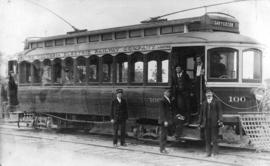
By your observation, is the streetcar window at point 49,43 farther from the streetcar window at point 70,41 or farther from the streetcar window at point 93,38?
the streetcar window at point 93,38

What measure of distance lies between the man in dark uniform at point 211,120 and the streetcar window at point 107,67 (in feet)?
14.4

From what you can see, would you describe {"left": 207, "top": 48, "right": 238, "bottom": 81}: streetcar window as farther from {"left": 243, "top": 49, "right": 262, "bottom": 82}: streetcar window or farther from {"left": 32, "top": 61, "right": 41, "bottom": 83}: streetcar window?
{"left": 32, "top": 61, "right": 41, "bottom": 83}: streetcar window

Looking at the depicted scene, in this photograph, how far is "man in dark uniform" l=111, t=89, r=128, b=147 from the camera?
46.1 ft

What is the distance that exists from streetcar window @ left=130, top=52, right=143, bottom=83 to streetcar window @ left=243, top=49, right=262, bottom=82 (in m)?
3.24

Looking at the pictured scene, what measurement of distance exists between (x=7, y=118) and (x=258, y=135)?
12.8 metres

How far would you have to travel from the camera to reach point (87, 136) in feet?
55.0

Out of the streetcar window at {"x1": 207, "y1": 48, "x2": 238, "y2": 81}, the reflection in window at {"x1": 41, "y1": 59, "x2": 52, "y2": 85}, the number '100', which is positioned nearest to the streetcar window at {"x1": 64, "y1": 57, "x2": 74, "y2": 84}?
the reflection in window at {"x1": 41, "y1": 59, "x2": 52, "y2": 85}

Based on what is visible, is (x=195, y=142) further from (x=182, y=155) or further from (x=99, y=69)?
(x=99, y=69)

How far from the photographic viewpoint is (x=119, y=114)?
14086 mm

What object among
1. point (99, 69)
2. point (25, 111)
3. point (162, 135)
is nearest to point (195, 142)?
point (162, 135)

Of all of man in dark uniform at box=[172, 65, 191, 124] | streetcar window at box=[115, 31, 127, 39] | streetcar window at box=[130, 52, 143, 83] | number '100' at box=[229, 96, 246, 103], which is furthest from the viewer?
streetcar window at box=[115, 31, 127, 39]

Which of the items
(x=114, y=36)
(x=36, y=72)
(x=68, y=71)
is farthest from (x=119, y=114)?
(x=36, y=72)

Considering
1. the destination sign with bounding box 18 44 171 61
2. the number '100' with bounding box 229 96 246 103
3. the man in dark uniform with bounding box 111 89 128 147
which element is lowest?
the man in dark uniform with bounding box 111 89 128 147

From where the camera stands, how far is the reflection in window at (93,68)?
632 inches
